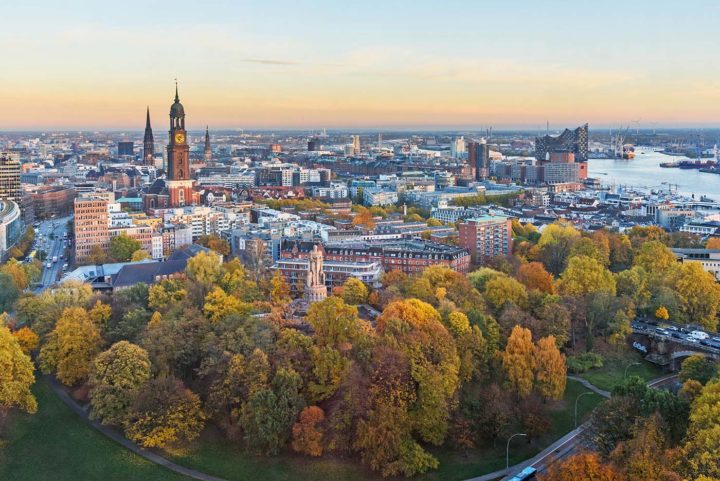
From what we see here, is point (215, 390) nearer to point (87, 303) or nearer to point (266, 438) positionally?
point (266, 438)

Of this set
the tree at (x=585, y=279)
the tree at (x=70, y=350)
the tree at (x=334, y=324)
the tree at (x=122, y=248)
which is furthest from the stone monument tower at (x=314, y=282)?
the tree at (x=122, y=248)

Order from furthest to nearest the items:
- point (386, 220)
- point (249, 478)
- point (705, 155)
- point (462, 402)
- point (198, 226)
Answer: point (705, 155) → point (386, 220) → point (198, 226) → point (462, 402) → point (249, 478)

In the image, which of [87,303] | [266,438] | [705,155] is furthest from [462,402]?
[705,155]

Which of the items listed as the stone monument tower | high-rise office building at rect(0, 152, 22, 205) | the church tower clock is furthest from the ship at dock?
the stone monument tower

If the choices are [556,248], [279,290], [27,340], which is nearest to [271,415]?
[27,340]

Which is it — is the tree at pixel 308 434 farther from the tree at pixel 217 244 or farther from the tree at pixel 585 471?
the tree at pixel 217 244

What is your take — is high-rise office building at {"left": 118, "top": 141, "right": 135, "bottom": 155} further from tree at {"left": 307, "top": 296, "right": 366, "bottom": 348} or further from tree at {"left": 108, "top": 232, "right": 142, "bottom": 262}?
tree at {"left": 307, "top": 296, "right": 366, "bottom": 348}
